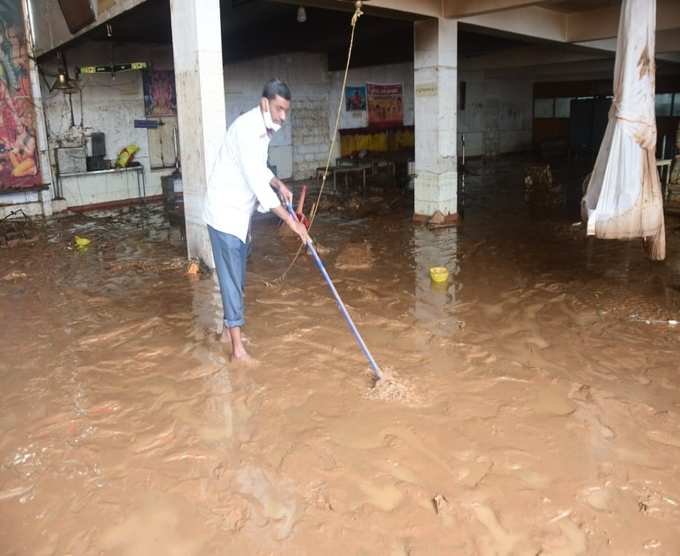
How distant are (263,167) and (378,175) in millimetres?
12504

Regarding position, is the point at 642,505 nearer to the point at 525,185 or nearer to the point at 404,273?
the point at 404,273

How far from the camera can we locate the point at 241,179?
3844 millimetres

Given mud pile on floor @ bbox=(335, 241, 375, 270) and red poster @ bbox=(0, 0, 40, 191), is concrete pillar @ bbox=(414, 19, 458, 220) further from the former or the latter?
red poster @ bbox=(0, 0, 40, 191)

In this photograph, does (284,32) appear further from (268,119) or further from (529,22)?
(268,119)

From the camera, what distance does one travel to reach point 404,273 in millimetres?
6523

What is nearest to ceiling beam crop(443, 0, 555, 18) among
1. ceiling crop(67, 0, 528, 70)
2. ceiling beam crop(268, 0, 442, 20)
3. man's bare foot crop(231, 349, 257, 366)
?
ceiling beam crop(268, 0, 442, 20)

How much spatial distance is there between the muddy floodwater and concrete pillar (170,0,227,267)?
1099mm

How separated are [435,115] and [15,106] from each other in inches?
298

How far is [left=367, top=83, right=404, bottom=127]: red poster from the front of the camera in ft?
57.3

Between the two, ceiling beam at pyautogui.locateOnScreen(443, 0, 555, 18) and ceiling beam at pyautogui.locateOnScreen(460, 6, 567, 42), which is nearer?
ceiling beam at pyautogui.locateOnScreen(443, 0, 555, 18)

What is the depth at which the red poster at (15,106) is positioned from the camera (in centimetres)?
1055

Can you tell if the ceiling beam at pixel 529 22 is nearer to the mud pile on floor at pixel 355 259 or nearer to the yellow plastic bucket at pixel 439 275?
the mud pile on floor at pixel 355 259

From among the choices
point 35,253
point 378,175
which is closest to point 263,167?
point 35,253

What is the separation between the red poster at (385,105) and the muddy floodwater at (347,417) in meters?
12.1
